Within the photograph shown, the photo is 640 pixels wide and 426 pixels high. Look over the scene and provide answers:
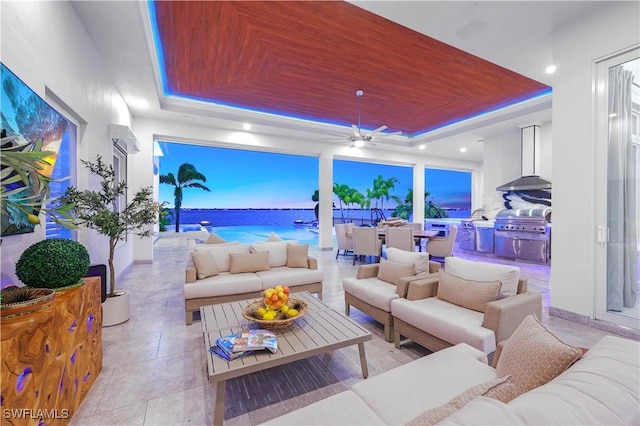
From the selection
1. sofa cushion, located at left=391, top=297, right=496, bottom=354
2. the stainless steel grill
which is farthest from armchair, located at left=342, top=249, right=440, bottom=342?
the stainless steel grill

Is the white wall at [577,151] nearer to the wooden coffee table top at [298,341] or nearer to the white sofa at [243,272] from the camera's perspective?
the wooden coffee table top at [298,341]

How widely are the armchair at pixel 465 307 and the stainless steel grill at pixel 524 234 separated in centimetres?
489

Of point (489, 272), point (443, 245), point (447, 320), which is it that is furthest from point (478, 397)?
point (443, 245)

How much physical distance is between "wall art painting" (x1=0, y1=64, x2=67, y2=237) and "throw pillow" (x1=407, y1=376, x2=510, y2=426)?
1.99 meters

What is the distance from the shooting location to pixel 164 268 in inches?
224

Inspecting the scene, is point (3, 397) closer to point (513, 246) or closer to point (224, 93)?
point (224, 93)

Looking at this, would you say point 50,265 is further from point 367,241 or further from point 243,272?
point 367,241

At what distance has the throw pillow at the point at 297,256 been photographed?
13.0 feet

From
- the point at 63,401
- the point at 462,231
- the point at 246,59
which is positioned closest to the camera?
the point at 63,401

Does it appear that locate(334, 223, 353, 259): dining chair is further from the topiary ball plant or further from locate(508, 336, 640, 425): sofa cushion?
locate(508, 336, 640, 425): sofa cushion

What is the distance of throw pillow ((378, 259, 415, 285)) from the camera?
2.97m

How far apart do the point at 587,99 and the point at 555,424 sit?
371cm

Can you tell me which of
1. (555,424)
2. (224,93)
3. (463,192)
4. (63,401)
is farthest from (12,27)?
(463,192)

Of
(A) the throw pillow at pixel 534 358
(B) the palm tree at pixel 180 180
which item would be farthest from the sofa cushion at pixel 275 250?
(B) the palm tree at pixel 180 180
